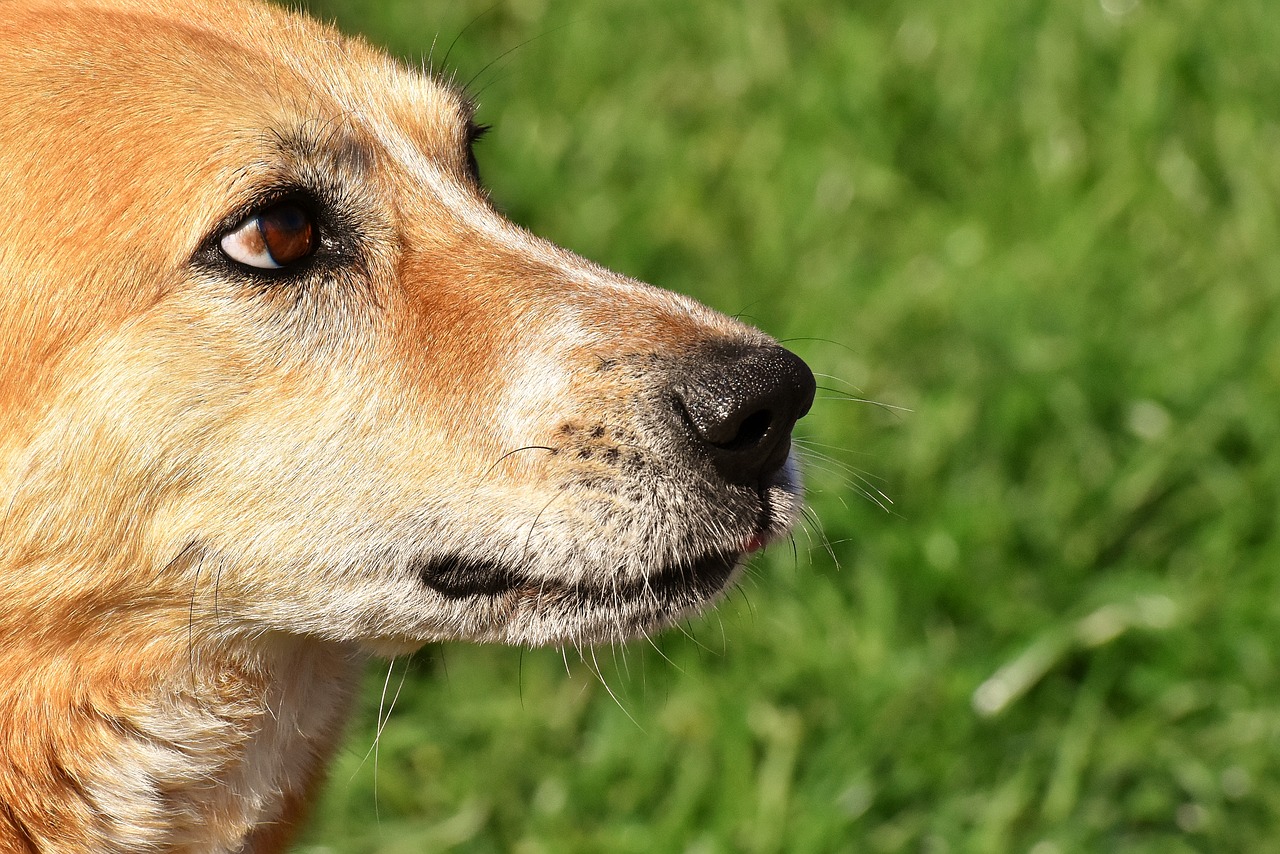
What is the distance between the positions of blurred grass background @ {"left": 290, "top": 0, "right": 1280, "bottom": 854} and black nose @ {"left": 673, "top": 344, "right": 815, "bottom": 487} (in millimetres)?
970

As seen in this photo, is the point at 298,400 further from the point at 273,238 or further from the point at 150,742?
the point at 150,742

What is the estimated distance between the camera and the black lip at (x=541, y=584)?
2.66m

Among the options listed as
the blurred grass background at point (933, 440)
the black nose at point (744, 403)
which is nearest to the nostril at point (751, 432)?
the black nose at point (744, 403)

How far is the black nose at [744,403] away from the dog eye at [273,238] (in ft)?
2.58

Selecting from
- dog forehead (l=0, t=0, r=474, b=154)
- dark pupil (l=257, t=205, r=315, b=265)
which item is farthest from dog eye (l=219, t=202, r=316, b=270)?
dog forehead (l=0, t=0, r=474, b=154)

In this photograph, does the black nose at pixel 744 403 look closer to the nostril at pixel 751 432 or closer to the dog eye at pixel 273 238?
the nostril at pixel 751 432

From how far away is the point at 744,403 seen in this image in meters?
2.60

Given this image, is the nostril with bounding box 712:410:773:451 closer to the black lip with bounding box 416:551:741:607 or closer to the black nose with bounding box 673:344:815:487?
the black nose with bounding box 673:344:815:487

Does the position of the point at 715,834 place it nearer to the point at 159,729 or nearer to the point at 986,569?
the point at 986,569

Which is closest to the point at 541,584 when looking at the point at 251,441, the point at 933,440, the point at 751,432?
the point at 751,432

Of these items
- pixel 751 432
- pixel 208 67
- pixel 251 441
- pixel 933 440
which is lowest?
pixel 933 440

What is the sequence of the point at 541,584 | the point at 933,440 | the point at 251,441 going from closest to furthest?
the point at 251,441 → the point at 541,584 → the point at 933,440

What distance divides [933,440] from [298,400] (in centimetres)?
235

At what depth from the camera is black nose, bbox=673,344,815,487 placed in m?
2.61
